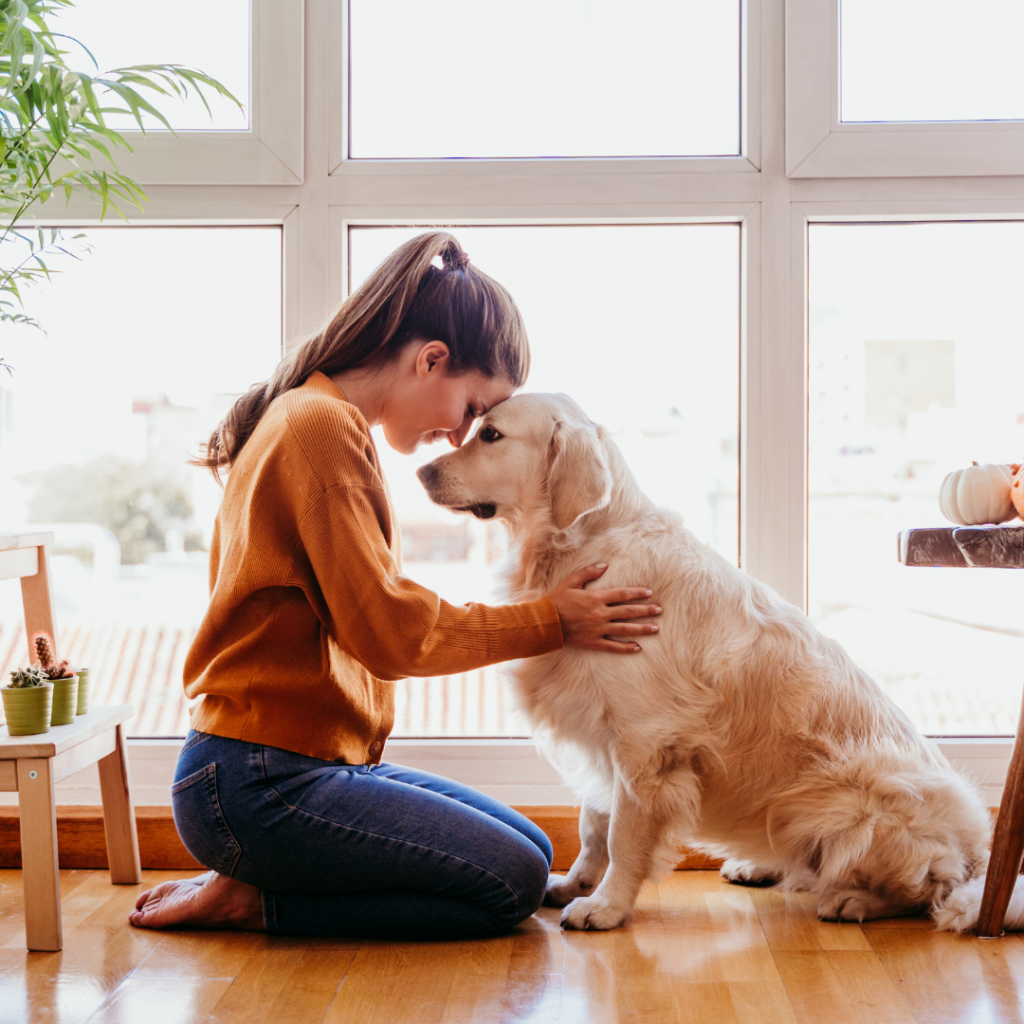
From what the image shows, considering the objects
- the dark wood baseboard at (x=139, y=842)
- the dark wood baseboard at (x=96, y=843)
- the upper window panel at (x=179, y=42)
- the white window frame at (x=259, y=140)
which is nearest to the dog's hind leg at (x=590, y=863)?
the dark wood baseboard at (x=139, y=842)

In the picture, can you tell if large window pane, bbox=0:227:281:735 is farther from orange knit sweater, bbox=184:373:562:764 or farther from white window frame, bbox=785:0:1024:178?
white window frame, bbox=785:0:1024:178

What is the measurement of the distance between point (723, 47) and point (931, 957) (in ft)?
6.53

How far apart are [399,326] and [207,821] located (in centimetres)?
94

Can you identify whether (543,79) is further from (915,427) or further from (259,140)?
(915,427)

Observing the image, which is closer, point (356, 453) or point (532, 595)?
point (356, 453)

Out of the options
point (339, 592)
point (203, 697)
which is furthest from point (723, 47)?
point (203, 697)

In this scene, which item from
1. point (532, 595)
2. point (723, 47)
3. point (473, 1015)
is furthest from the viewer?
point (723, 47)

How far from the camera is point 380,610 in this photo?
5.13ft

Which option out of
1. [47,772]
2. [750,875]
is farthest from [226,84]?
[750,875]

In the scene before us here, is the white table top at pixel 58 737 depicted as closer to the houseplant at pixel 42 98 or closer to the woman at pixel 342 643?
the woman at pixel 342 643

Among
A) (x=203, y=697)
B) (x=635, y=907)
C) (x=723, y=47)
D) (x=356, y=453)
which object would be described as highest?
(x=723, y=47)

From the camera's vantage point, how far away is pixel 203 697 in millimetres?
1727

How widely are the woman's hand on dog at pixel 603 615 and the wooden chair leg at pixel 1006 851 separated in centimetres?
65

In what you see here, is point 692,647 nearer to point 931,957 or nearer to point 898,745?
point 898,745
